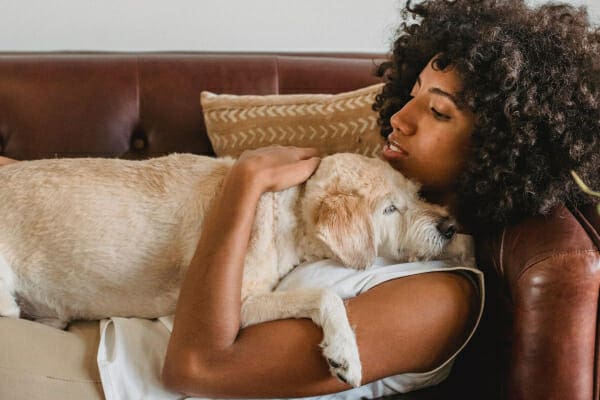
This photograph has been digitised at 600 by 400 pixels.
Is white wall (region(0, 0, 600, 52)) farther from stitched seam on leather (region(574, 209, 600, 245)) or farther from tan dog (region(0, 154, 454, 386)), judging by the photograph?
stitched seam on leather (region(574, 209, 600, 245))

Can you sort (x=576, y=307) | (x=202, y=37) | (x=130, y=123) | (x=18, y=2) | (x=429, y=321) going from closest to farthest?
(x=576, y=307)
(x=429, y=321)
(x=130, y=123)
(x=18, y=2)
(x=202, y=37)

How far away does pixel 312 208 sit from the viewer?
142 cm

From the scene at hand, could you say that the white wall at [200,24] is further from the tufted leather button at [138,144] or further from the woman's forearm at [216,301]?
the woman's forearm at [216,301]

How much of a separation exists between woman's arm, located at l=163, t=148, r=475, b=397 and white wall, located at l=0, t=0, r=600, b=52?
1.44m

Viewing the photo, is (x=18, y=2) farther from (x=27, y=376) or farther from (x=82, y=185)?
(x=27, y=376)

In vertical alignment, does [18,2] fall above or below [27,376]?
above

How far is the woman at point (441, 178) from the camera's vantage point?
3.95ft

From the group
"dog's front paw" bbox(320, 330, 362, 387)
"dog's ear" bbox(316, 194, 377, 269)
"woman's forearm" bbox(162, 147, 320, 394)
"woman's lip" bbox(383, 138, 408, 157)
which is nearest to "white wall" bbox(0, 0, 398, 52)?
"woman's lip" bbox(383, 138, 408, 157)

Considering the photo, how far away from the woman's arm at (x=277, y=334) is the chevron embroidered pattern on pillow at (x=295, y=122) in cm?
68

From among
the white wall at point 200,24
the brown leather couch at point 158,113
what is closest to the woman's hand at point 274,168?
the brown leather couch at point 158,113

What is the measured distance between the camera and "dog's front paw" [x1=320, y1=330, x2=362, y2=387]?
1163 millimetres

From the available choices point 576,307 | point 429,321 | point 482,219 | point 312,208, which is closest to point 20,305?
point 312,208

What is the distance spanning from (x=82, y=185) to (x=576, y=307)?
1174mm

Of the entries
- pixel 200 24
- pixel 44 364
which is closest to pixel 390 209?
pixel 44 364
